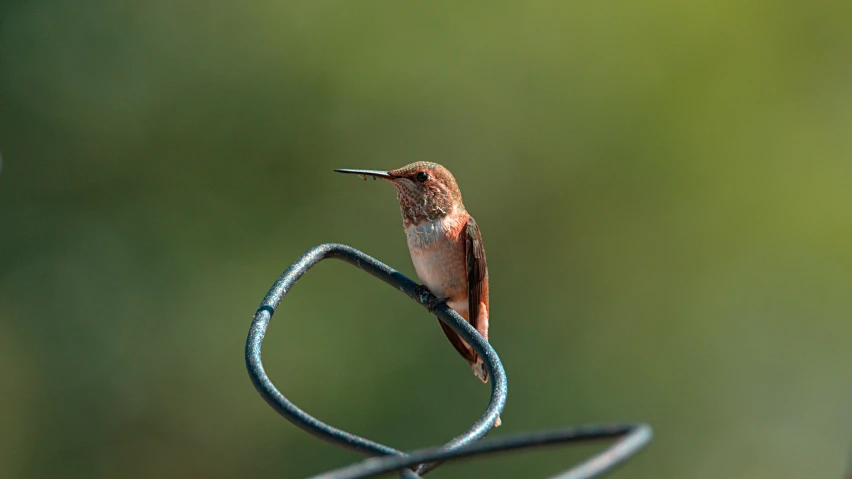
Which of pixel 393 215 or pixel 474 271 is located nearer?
pixel 474 271

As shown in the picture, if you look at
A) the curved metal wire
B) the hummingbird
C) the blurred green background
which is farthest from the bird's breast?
the blurred green background

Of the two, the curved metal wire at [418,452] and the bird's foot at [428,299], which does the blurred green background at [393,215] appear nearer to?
the bird's foot at [428,299]

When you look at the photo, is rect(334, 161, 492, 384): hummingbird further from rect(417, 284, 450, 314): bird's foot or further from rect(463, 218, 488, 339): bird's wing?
rect(417, 284, 450, 314): bird's foot

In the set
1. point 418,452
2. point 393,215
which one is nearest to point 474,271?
point 418,452

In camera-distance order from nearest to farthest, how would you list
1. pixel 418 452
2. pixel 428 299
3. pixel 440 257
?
pixel 418 452, pixel 428 299, pixel 440 257

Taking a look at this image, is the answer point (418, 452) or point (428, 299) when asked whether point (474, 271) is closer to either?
point (428, 299)

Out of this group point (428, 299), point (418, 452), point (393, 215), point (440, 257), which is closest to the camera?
point (418, 452)

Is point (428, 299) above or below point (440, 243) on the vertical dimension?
below
